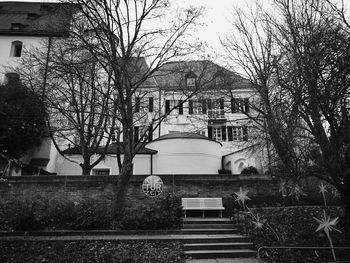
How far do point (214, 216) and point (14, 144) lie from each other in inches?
578

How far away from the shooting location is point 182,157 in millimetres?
24234

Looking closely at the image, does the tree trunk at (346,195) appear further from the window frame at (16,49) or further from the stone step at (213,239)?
the window frame at (16,49)

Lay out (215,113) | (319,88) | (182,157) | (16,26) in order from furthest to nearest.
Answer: (16,26)
(182,157)
(215,113)
(319,88)

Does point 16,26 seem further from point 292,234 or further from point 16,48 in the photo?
point 292,234

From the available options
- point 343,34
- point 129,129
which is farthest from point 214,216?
point 343,34

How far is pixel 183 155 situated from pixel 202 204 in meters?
10.8

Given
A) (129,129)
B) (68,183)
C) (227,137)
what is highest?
(227,137)

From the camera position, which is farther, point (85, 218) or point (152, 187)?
point (152, 187)

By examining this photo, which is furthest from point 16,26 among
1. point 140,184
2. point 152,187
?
point 152,187

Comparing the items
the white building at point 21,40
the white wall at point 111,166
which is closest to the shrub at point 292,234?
the white wall at point 111,166

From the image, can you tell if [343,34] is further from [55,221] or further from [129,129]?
[55,221]

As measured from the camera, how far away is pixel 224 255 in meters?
8.83

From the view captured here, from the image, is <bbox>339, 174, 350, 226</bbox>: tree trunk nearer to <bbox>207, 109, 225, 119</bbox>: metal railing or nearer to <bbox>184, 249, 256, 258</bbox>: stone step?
<bbox>184, 249, 256, 258</bbox>: stone step

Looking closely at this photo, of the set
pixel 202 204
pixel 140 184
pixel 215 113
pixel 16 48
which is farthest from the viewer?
pixel 16 48
